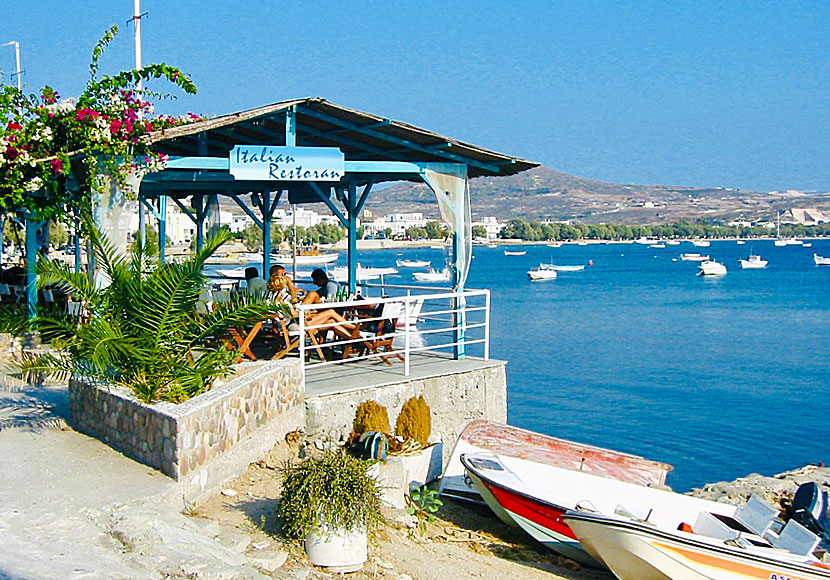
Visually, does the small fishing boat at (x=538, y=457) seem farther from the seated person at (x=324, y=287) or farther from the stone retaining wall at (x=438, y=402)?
the seated person at (x=324, y=287)

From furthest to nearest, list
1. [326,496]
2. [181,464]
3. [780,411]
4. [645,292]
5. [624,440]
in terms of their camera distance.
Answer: [645,292]
[780,411]
[624,440]
[181,464]
[326,496]

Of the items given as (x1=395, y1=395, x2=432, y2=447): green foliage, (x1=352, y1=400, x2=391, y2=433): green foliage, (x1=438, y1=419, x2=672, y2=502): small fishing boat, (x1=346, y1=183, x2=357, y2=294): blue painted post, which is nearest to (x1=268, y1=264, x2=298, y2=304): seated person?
(x1=352, y1=400, x2=391, y2=433): green foliage

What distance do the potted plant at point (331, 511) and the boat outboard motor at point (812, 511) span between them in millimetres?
5058

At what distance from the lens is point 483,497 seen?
8.87 m

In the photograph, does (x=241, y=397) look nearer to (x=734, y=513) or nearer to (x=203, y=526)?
(x=203, y=526)

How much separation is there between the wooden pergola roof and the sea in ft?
26.8

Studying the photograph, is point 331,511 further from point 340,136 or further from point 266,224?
point 266,224

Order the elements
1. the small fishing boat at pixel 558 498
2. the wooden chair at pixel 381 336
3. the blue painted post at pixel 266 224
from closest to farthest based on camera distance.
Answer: the small fishing boat at pixel 558 498 < the wooden chair at pixel 381 336 < the blue painted post at pixel 266 224

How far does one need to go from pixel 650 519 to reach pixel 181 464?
4.63m

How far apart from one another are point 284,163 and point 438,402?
339 cm

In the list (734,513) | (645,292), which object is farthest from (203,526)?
(645,292)

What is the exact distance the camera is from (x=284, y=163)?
1039 cm

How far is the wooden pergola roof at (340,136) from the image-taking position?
10.1 metres

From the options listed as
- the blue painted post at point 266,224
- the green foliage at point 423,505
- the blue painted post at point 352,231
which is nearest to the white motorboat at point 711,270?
the blue painted post at point 266,224
